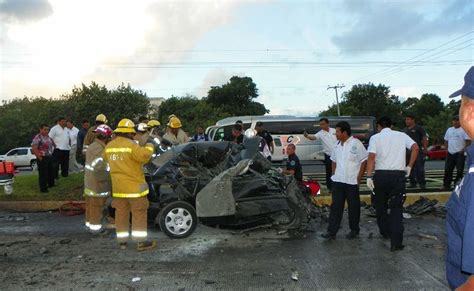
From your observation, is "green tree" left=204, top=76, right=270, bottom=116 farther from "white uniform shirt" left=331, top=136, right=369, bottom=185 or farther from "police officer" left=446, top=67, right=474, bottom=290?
"police officer" left=446, top=67, right=474, bottom=290

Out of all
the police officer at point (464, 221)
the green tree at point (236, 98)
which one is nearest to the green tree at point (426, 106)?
the green tree at point (236, 98)

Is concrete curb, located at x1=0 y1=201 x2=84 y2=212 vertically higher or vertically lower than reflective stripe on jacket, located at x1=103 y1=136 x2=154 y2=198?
lower

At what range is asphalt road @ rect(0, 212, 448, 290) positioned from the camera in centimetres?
479

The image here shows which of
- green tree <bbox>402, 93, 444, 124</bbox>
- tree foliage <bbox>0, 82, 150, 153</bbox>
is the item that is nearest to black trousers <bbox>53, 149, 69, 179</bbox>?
tree foliage <bbox>0, 82, 150, 153</bbox>

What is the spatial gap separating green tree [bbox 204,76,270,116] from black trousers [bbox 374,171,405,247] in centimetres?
6728

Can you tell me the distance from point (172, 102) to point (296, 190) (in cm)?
6288

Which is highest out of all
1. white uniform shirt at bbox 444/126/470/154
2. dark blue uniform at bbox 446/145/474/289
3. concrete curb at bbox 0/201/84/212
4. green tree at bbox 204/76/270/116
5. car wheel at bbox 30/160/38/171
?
green tree at bbox 204/76/270/116

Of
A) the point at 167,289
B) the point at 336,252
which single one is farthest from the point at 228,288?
the point at 336,252

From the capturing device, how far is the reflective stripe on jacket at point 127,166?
6.22 m

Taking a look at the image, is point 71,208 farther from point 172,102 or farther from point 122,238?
point 172,102

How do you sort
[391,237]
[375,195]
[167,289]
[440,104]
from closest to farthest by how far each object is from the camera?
[167,289], [391,237], [375,195], [440,104]

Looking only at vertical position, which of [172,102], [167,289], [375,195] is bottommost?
[167,289]

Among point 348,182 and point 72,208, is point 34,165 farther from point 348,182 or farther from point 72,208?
point 348,182

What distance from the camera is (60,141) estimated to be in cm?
1180
